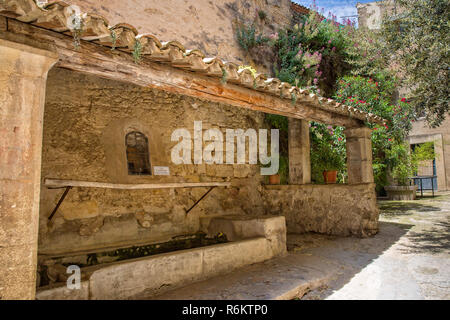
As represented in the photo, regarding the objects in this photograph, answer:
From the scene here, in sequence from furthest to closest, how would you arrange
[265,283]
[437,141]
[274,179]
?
[437,141] < [274,179] < [265,283]

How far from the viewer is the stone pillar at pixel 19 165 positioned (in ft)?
5.80

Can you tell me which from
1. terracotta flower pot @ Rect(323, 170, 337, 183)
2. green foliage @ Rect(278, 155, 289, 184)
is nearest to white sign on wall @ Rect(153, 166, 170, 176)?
green foliage @ Rect(278, 155, 289, 184)

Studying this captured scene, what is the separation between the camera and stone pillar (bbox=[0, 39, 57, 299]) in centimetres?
177

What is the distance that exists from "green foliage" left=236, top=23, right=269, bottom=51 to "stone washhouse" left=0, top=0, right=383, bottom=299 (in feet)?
7.56

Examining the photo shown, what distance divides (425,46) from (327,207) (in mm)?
3038

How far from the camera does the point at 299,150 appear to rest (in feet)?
18.0

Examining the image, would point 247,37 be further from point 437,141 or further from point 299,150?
point 437,141

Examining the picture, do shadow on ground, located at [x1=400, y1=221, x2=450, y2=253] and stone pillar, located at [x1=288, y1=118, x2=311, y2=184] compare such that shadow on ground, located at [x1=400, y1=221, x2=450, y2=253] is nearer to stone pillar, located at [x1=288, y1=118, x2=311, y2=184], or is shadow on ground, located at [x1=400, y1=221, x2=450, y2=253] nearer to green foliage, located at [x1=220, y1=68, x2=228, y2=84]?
stone pillar, located at [x1=288, y1=118, x2=311, y2=184]

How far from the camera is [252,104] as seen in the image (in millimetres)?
3680

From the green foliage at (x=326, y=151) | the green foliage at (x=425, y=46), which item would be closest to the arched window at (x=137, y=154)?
the green foliage at (x=326, y=151)

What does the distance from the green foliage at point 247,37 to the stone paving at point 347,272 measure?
477cm

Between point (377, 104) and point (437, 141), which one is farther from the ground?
point (377, 104)

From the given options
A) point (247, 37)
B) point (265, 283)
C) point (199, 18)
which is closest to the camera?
point (265, 283)

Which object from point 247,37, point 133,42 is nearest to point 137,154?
point 133,42
